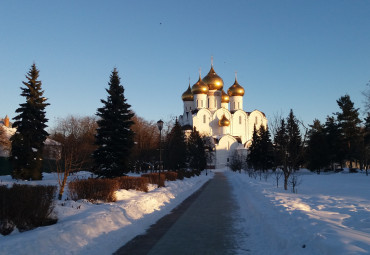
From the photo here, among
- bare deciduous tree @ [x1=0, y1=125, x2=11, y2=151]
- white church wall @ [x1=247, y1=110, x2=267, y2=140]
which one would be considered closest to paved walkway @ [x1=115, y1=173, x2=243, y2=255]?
bare deciduous tree @ [x1=0, y1=125, x2=11, y2=151]

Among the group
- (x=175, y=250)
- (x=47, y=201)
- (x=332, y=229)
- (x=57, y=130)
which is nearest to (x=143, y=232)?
(x=175, y=250)

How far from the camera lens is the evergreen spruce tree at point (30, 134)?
30656mm

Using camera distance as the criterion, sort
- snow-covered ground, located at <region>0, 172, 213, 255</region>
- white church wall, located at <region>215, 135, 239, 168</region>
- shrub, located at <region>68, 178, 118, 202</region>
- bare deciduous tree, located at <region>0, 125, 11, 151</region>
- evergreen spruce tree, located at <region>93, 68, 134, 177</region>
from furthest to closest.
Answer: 1. white church wall, located at <region>215, 135, 239, 168</region>
2. bare deciduous tree, located at <region>0, 125, 11, 151</region>
3. evergreen spruce tree, located at <region>93, 68, 134, 177</region>
4. shrub, located at <region>68, 178, 118, 202</region>
5. snow-covered ground, located at <region>0, 172, 213, 255</region>

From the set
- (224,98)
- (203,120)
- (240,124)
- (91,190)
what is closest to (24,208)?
(91,190)

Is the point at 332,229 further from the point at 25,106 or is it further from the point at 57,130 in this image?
the point at 57,130

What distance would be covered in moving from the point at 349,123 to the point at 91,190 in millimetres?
49590

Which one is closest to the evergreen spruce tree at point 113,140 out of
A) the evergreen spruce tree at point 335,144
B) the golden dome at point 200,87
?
the evergreen spruce tree at point 335,144

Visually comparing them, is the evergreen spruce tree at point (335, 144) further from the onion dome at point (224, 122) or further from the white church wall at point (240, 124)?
the white church wall at point (240, 124)

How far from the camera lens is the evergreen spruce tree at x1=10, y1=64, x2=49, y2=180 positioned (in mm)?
30656

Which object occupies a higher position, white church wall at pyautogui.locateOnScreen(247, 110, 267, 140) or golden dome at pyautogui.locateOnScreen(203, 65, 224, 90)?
golden dome at pyautogui.locateOnScreen(203, 65, 224, 90)

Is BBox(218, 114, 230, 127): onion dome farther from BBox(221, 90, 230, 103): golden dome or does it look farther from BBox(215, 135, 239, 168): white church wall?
BBox(221, 90, 230, 103): golden dome

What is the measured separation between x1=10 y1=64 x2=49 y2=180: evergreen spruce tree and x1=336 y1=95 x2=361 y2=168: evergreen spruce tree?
4265 cm

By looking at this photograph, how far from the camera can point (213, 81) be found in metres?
80.4

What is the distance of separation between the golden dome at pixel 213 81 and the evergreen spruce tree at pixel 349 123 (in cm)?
3173
